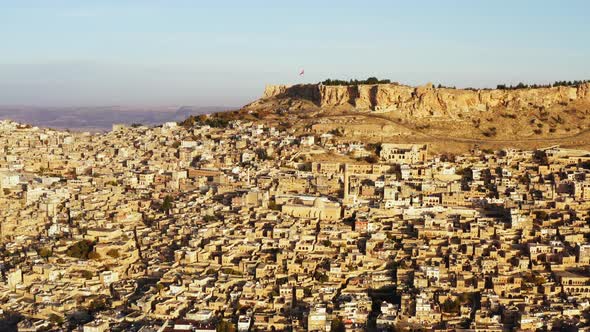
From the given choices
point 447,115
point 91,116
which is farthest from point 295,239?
point 91,116

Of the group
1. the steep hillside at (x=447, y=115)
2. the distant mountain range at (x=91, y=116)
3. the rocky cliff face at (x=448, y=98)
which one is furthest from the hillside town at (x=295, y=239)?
the distant mountain range at (x=91, y=116)

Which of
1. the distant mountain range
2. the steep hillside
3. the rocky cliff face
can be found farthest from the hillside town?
the distant mountain range

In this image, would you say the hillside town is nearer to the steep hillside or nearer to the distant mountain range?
the steep hillside

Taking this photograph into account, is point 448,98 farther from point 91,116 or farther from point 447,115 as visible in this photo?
point 91,116

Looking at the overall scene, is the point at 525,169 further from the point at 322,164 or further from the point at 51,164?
the point at 51,164

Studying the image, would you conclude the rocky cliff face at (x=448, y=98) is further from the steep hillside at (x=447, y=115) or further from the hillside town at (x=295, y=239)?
the hillside town at (x=295, y=239)

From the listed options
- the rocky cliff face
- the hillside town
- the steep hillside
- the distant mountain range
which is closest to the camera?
the hillside town

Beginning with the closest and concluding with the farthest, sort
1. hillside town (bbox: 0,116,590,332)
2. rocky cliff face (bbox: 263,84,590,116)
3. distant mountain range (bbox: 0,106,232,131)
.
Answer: hillside town (bbox: 0,116,590,332) → rocky cliff face (bbox: 263,84,590,116) → distant mountain range (bbox: 0,106,232,131)
